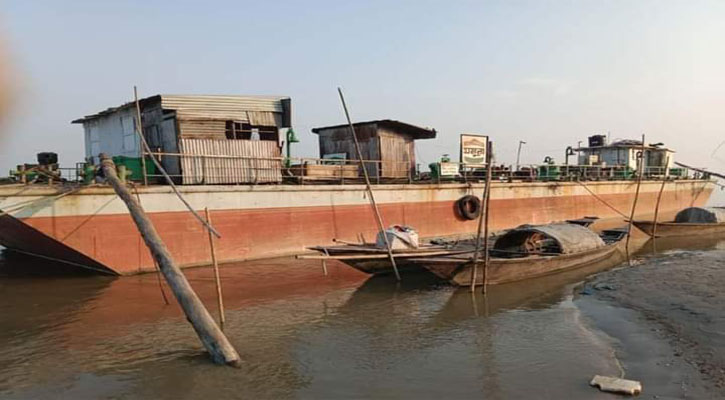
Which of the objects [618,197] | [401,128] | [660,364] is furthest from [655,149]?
[660,364]

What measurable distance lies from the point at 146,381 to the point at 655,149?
4184 cm

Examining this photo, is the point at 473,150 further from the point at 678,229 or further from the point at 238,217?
the point at 238,217

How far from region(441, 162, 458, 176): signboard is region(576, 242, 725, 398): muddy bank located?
9804 millimetres

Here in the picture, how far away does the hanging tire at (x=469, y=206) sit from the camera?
24388mm

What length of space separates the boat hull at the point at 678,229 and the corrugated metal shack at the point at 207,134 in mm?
17960

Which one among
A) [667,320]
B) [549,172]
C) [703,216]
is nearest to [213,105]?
[667,320]

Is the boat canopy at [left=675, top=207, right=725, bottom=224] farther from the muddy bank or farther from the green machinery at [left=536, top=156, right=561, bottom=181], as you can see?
the muddy bank

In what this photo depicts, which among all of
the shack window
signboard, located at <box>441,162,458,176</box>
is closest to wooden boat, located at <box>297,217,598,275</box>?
the shack window

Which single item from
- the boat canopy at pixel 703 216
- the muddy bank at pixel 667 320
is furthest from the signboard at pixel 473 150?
the boat canopy at pixel 703 216

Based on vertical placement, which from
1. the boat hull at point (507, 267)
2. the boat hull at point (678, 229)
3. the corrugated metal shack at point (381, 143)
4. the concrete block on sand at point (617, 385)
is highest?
the corrugated metal shack at point (381, 143)

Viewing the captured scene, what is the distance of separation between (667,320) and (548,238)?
6.52 metres

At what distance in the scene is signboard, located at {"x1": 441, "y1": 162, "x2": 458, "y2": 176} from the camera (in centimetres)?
2456

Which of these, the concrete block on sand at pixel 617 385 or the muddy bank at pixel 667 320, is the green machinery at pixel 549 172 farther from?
the concrete block on sand at pixel 617 385

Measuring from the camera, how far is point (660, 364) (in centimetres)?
830
